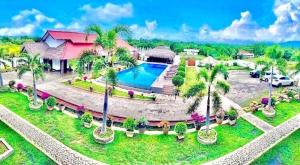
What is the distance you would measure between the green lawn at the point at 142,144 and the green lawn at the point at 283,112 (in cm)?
236

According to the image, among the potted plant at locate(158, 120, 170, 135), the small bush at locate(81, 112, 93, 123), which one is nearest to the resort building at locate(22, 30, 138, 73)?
the small bush at locate(81, 112, 93, 123)

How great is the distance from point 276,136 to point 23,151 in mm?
17110

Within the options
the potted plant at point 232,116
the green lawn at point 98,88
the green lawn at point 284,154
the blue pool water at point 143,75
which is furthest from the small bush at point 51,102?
the green lawn at point 284,154

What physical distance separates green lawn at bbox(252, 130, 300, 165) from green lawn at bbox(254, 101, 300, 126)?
2217 millimetres

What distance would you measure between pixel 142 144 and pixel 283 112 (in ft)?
45.6

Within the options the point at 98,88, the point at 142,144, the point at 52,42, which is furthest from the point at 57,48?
the point at 142,144

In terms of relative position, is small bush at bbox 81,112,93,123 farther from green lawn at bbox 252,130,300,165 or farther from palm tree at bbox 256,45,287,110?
palm tree at bbox 256,45,287,110

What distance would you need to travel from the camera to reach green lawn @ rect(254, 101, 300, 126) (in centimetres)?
2463

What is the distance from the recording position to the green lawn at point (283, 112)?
24.6 metres

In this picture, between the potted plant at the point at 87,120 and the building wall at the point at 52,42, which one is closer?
the potted plant at the point at 87,120

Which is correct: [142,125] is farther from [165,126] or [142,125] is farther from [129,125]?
[165,126]

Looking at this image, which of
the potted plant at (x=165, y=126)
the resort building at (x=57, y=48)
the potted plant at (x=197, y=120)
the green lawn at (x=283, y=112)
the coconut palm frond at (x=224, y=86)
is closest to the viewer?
the coconut palm frond at (x=224, y=86)

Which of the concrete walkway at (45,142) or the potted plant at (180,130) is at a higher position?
the potted plant at (180,130)

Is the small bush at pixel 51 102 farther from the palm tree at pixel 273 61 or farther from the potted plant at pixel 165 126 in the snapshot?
the palm tree at pixel 273 61
